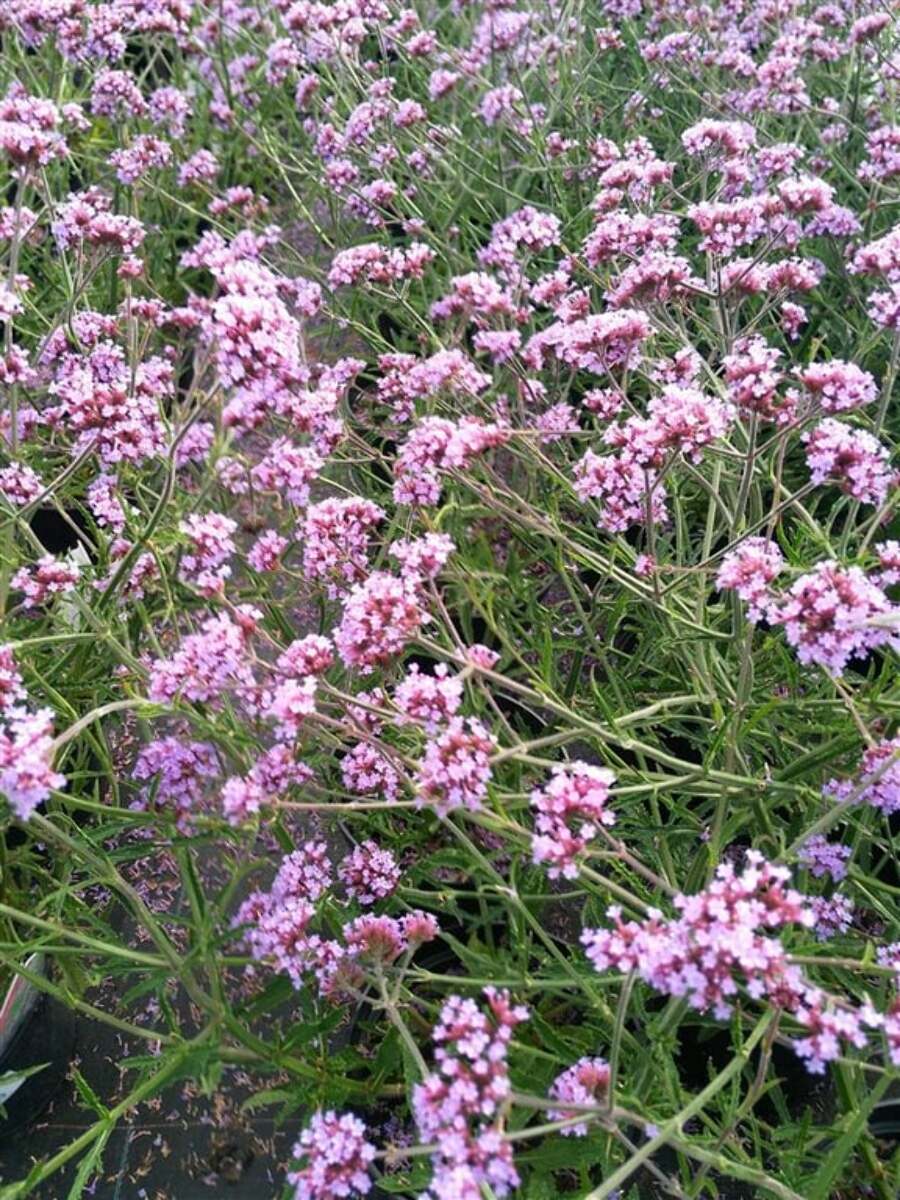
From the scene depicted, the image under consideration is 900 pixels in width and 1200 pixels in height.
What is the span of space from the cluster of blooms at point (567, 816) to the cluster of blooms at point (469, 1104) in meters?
0.16

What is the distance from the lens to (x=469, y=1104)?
3.63 ft

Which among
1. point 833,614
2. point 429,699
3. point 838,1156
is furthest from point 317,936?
point 833,614

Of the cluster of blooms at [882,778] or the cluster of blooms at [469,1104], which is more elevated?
the cluster of blooms at [882,778]

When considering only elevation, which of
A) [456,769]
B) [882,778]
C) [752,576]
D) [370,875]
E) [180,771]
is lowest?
[370,875]

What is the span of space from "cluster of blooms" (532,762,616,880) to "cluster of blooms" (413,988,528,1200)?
0.53ft

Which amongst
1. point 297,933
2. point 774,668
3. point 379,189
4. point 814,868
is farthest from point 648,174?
point 297,933

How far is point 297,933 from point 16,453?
35.4 inches

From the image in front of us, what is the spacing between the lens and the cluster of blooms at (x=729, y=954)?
3.52 feet

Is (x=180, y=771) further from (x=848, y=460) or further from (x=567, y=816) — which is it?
(x=848, y=460)

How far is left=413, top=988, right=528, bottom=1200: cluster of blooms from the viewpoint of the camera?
1.07 meters

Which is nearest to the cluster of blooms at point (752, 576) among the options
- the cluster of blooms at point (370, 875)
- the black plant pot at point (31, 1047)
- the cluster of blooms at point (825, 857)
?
the cluster of blooms at point (825, 857)

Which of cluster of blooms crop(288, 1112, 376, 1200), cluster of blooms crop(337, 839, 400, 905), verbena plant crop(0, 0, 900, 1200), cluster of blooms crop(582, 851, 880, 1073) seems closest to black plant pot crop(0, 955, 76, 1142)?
verbena plant crop(0, 0, 900, 1200)

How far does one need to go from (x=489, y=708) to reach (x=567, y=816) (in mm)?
733

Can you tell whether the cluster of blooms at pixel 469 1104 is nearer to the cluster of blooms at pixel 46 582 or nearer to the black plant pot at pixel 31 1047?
the cluster of blooms at pixel 46 582
